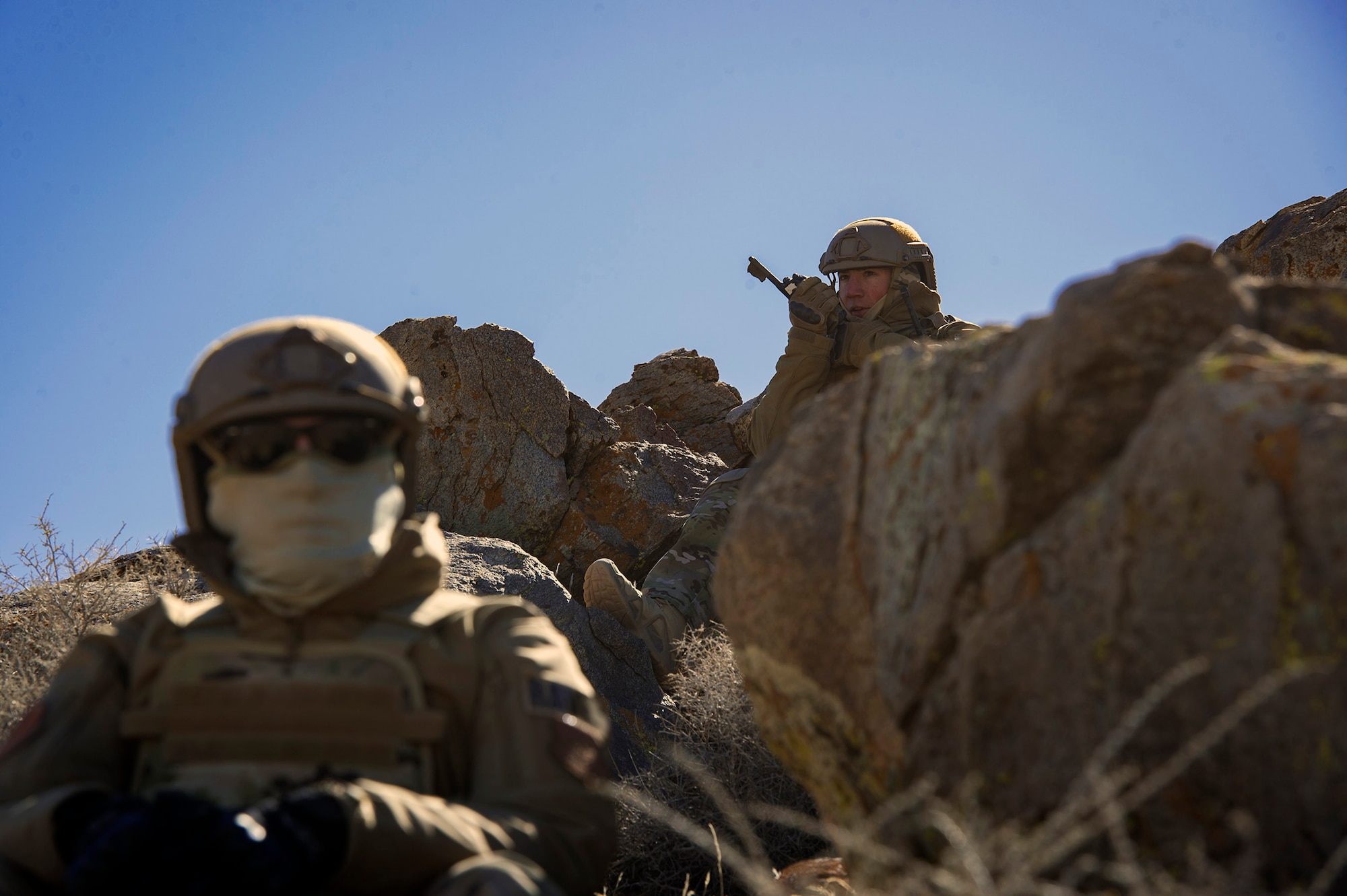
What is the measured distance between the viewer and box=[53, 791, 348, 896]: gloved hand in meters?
1.79

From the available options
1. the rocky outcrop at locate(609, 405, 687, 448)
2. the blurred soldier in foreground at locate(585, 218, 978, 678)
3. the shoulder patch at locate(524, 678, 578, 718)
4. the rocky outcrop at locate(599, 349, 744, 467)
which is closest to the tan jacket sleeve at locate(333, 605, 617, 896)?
the shoulder patch at locate(524, 678, 578, 718)

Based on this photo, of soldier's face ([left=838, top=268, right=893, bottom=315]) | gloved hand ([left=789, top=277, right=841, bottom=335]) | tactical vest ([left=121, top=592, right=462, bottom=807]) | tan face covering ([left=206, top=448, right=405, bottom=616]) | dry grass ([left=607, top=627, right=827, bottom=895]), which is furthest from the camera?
soldier's face ([left=838, top=268, right=893, bottom=315])

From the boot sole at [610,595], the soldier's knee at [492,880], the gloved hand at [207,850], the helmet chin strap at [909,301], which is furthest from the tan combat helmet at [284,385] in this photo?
the helmet chin strap at [909,301]

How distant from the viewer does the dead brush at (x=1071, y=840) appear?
147 cm

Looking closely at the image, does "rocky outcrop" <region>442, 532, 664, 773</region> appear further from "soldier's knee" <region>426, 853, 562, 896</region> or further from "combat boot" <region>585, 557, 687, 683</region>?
"soldier's knee" <region>426, 853, 562, 896</region>

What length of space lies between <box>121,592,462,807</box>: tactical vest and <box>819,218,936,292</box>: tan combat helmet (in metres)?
4.96

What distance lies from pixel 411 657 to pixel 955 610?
1.12 meters

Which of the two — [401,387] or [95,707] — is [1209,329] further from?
[95,707]

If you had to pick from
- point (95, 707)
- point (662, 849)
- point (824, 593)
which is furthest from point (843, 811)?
point (662, 849)

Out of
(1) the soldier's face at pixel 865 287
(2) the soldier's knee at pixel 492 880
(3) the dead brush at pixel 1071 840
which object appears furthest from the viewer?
(1) the soldier's face at pixel 865 287

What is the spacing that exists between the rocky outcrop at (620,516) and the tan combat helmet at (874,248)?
7.03 feet

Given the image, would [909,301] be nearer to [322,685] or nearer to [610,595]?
[610,595]

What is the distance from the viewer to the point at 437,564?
2539mm

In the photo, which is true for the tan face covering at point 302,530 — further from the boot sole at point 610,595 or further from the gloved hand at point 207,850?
the boot sole at point 610,595
